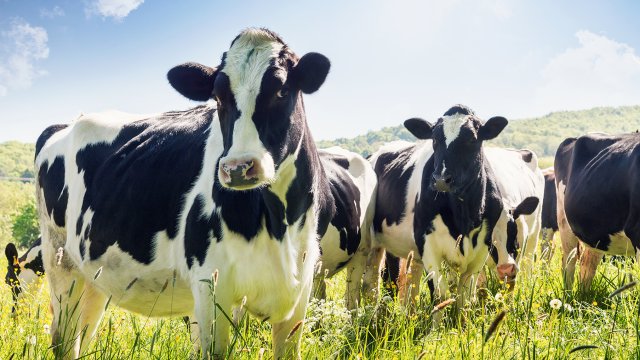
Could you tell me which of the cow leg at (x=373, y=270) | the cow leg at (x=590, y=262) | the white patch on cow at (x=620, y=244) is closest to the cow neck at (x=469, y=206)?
the cow leg at (x=373, y=270)

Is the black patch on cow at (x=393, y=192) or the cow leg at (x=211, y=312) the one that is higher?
the cow leg at (x=211, y=312)

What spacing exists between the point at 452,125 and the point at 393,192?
5.26 feet

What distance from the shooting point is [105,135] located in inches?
177

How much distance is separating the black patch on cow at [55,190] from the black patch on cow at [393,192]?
13.5ft

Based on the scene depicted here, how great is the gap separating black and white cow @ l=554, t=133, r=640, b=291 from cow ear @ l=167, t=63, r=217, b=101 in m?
4.49

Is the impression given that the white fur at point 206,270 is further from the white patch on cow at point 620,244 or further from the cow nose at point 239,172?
the white patch on cow at point 620,244

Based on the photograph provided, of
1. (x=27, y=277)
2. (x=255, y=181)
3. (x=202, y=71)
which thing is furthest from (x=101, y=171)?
(x=27, y=277)

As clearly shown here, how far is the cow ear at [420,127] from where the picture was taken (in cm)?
679

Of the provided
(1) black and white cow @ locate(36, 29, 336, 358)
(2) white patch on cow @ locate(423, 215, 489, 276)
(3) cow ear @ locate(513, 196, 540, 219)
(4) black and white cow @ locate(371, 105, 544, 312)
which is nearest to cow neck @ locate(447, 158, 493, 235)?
(4) black and white cow @ locate(371, 105, 544, 312)

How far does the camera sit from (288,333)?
11.8 ft

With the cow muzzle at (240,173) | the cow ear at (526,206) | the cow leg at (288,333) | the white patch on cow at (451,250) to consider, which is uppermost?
the cow muzzle at (240,173)

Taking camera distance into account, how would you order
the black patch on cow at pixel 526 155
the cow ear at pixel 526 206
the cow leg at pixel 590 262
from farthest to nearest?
the black patch on cow at pixel 526 155 < the cow leg at pixel 590 262 < the cow ear at pixel 526 206

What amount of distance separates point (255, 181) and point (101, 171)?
2.01m

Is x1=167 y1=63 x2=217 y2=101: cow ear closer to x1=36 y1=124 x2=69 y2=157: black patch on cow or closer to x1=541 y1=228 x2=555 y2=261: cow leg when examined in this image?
x1=36 y1=124 x2=69 y2=157: black patch on cow
